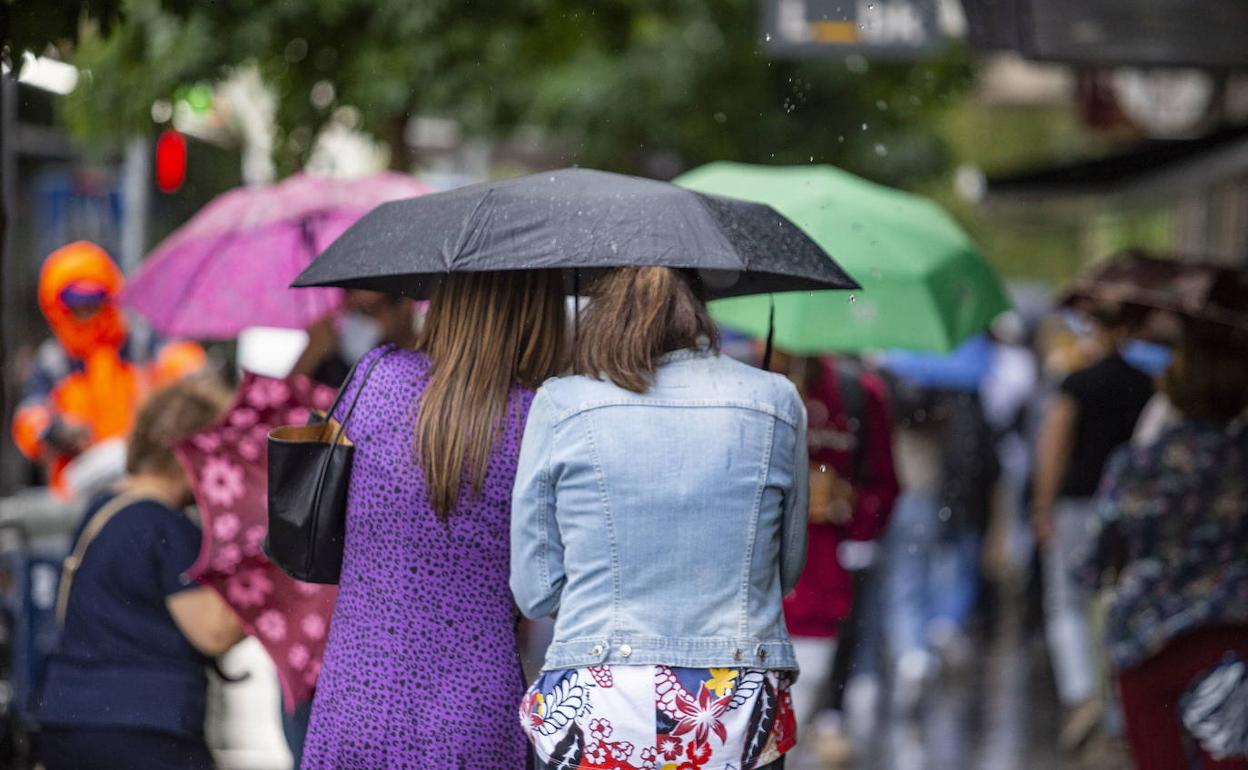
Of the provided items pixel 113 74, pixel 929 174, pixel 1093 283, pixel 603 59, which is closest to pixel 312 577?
pixel 1093 283

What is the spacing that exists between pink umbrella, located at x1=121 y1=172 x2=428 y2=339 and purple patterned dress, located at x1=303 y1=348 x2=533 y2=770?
8.14 feet

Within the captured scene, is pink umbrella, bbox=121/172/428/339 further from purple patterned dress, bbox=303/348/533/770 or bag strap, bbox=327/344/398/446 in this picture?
purple patterned dress, bbox=303/348/533/770

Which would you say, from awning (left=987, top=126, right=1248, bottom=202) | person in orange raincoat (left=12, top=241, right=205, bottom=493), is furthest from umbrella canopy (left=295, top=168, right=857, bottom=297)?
awning (left=987, top=126, right=1248, bottom=202)

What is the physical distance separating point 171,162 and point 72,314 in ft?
8.52

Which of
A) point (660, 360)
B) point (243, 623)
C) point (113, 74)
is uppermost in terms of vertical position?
point (113, 74)

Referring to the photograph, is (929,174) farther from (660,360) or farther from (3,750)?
(660,360)

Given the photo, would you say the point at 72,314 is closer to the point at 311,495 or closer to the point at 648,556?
the point at 311,495

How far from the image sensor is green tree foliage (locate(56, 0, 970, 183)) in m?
8.44

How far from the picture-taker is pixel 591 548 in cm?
355

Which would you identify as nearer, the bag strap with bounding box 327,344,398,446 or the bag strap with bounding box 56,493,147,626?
the bag strap with bounding box 327,344,398,446

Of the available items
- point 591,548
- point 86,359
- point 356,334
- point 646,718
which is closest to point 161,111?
point 86,359

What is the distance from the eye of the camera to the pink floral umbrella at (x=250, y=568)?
15.4ft

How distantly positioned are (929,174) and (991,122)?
92.8 feet

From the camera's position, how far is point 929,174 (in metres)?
14.6
